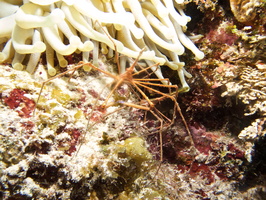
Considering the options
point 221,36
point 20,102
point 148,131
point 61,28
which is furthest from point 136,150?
point 221,36

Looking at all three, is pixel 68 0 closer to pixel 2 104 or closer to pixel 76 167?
pixel 2 104

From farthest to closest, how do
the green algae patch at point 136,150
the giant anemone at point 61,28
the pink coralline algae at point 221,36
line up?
1. the pink coralline algae at point 221,36
2. the green algae patch at point 136,150
3. the giant anemone at point 61,28

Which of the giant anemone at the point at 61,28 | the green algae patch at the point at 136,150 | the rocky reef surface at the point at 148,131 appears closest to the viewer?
the rocky reef surface at the point at 148,131

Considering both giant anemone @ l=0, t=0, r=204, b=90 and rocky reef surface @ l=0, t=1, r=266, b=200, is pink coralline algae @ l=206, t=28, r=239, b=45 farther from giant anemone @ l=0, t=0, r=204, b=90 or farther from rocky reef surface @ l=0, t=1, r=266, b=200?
giant anemone @ l=0, t=0, r=204, b=90

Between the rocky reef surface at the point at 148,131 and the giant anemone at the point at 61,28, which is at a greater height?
the giant anemone at the point at 61,28

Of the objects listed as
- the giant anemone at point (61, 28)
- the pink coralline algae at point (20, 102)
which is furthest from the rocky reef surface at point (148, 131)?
the giant anemone at point (61, 28)

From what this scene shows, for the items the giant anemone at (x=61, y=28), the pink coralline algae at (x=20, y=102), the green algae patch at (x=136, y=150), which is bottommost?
the green algae patch at (x=136, y=150)

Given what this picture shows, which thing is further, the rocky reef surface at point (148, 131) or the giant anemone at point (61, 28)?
the giant anemone at point (61, 28)

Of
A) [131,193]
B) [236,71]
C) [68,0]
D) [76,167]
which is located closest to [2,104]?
[76,167]

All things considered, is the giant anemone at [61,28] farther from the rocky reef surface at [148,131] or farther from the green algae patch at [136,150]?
the green algae patch at [136,150]

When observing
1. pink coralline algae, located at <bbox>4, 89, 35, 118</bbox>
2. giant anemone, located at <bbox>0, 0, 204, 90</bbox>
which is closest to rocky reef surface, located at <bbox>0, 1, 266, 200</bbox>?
pink coralline algae, located at <bbox>4, 89, 35, 118</bbox>
